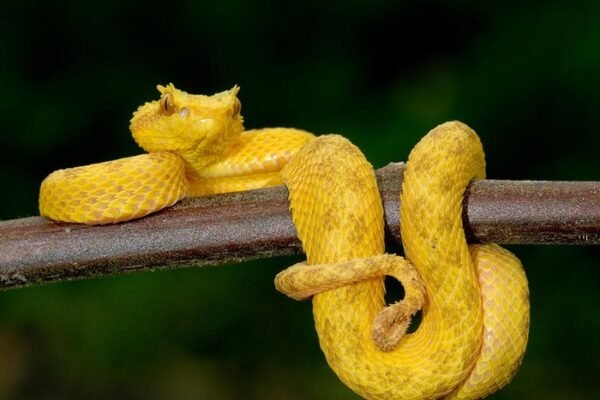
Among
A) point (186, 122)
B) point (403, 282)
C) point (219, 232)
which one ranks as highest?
point (186, 122)

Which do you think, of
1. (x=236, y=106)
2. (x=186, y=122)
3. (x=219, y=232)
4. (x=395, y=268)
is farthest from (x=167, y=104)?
(x=395, y=268)

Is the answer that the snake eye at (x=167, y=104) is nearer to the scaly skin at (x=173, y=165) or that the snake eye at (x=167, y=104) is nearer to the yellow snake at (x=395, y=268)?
the scaly skin at (x=173, y=165)

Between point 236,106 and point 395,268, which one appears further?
point 236,106

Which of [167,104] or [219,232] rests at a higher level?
[167,104]

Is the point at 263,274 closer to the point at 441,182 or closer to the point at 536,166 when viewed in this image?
the point at 536,166

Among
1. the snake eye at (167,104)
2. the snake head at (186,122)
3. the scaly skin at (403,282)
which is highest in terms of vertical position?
the snake eye at (167,104)

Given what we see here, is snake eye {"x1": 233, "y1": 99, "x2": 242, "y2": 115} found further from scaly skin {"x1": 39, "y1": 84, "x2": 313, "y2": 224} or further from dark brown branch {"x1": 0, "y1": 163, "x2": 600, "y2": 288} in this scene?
dark brown branch {"x1": 0, "y1": 163, "x2": 600, "y2": 288}

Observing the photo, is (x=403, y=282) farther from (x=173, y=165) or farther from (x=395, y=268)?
(x=173, y=165)

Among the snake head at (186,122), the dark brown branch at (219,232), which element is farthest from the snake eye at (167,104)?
the dark brown branch at (219,232)
